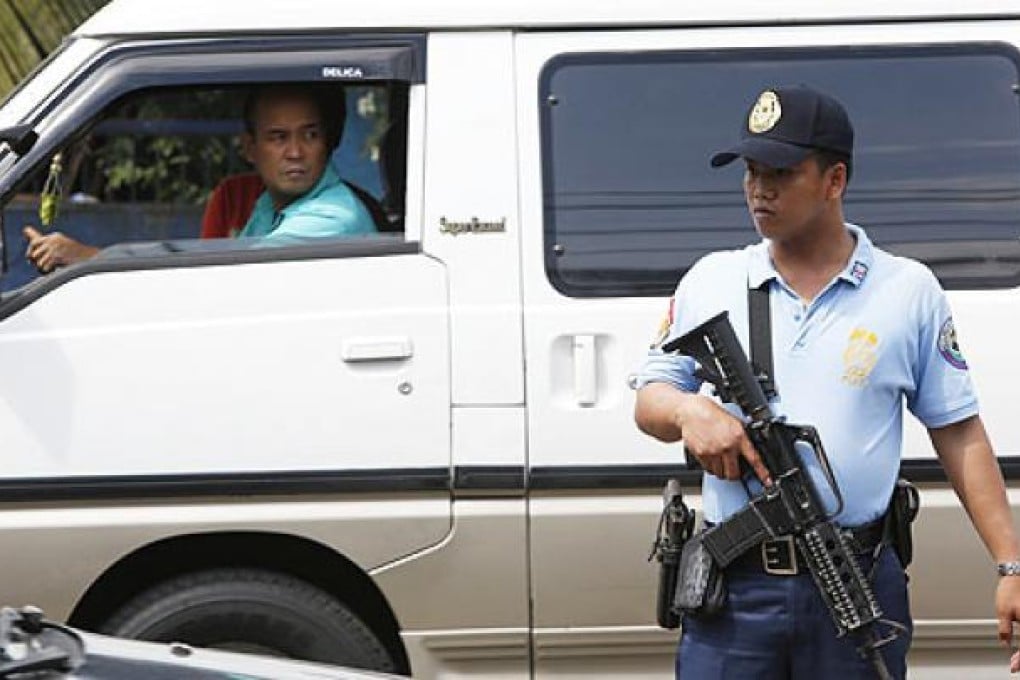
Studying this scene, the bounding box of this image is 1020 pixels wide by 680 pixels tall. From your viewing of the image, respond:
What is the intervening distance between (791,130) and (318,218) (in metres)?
1.76

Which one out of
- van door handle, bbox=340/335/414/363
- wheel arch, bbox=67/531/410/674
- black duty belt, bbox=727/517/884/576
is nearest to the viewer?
black duty belt, bbox=727/517/884/576

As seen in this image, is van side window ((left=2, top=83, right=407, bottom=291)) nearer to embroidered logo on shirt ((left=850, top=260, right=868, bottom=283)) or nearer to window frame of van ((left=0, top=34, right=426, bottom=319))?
window frame of van ((left=0, top=34, right=426, bottom=319))

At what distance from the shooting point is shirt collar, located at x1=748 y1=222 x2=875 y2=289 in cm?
409

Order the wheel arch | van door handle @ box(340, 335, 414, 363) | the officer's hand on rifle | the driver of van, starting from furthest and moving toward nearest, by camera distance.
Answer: the driver of van
the wheel arch
van door handle @ box(340, 335, 414, 363)
the officer's hand on rifle

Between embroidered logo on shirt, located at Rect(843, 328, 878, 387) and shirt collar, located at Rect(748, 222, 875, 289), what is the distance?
0.10 metres

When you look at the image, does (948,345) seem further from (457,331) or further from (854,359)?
(457,331)

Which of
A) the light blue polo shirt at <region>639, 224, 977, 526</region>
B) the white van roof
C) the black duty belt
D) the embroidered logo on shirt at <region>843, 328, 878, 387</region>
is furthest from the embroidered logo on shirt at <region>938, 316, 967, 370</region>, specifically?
the white van roof

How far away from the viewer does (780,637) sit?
4020 millimetres

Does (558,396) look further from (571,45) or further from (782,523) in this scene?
(782,523)

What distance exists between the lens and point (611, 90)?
533cm

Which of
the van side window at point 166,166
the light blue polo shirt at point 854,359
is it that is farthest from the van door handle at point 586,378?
A: the light blue polo shirt at point 854,359

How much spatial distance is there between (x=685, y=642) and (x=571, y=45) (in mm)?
1741

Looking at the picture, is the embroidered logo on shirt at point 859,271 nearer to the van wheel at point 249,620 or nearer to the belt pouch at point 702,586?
the belt pouch at point 702,586

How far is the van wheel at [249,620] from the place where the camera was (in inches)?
205
